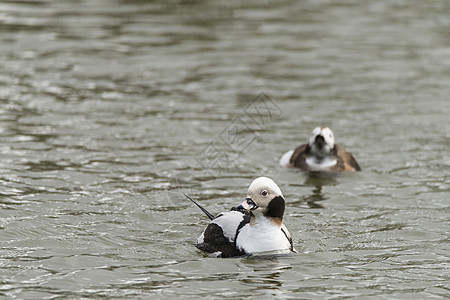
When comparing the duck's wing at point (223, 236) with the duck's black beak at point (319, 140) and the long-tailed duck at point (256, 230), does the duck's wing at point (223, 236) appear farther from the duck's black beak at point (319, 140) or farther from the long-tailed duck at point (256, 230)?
the duck's black beak at point (319, 140)

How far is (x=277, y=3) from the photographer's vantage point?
26.8 m

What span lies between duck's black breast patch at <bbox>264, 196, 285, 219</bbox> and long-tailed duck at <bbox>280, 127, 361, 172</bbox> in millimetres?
4690

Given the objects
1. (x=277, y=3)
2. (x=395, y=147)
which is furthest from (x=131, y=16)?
(x=395, y=147)

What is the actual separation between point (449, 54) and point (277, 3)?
264 inches

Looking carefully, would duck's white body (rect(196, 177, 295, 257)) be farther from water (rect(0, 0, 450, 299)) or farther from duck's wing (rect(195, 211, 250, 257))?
water (rect(0, 0, 450, 299))

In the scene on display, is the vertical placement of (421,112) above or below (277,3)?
below

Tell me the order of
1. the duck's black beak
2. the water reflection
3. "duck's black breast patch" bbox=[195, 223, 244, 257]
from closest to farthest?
"duck's black breast patch" bbox=[195, 223, 244, 257]
the water reflection
the duck's black beak

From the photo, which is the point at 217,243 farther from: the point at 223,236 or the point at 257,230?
the point at 257,230

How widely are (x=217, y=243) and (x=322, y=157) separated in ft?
16.3

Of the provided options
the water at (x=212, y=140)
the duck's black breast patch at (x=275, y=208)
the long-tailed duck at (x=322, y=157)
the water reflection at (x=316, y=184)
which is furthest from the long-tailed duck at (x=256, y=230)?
the long-tailed duck at (x=322, y=157)

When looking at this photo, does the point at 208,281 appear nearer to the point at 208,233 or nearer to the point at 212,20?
the point at 208,233

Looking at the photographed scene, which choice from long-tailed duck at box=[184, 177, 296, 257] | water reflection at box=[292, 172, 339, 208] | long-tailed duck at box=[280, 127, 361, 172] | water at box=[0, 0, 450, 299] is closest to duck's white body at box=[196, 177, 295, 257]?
long-tailed duck at box=[184, 177, 296, 257]

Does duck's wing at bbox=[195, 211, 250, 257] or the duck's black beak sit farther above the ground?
the duck's black beak

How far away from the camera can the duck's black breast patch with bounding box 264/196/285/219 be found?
1002cm
